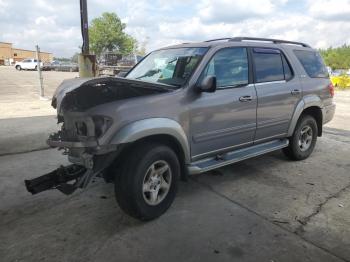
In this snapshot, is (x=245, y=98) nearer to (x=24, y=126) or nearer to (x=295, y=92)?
(x=295, y=92)

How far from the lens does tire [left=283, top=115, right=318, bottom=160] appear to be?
5.74 meters

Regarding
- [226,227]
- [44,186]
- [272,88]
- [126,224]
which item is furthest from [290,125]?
[44,186]

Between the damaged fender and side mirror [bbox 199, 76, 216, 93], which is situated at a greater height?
side mirror [bbox 199, 76, 216, 93]

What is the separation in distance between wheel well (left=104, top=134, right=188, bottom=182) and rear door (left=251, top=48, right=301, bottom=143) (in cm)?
141

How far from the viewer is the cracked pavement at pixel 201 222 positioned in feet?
10.5

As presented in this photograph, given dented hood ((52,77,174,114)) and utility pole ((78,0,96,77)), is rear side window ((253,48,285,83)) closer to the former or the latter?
dented hood ((52,77,174,114))

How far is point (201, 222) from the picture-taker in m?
3.77

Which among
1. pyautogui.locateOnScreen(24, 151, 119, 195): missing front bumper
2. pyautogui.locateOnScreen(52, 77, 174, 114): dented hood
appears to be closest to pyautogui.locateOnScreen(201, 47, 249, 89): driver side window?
pyautogui.locateOnScreen(52, 77, 174, 114): dented hood

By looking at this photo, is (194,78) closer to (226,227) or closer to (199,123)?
(199,123)

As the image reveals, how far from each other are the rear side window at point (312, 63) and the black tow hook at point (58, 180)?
12.7 ft

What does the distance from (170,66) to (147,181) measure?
5.22 feet

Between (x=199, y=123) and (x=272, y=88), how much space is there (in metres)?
1.54

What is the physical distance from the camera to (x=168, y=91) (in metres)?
3.83

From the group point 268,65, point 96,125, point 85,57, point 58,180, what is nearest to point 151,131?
point 96,125
